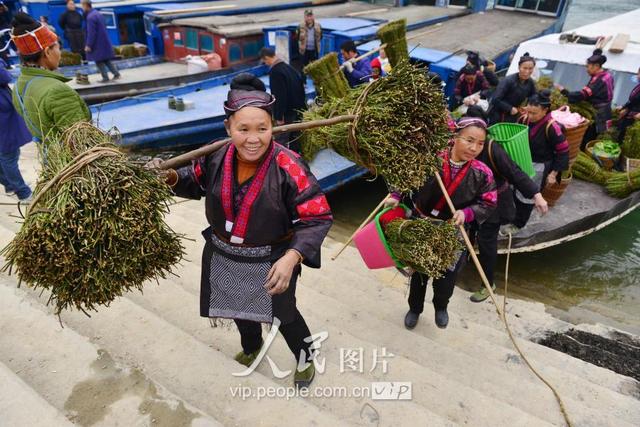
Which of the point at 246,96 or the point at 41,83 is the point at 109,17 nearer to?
the point at 41,83

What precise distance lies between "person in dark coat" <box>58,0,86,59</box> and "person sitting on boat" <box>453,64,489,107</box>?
975cm

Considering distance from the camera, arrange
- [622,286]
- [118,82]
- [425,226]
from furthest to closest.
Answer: [118,82]
[622,286]
[425,226]

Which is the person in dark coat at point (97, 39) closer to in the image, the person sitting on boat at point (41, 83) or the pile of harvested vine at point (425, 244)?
the person sitting on boat at point (41, 83)

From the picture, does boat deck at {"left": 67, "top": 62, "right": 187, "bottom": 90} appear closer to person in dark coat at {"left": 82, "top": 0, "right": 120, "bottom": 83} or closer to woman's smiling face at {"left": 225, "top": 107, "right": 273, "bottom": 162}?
person in dark coat at {"left": 82, "top": 0, "right": 120, "bottom": 83}

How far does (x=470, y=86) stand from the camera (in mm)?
6656

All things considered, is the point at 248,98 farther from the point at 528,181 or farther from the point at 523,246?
the point at 523,246

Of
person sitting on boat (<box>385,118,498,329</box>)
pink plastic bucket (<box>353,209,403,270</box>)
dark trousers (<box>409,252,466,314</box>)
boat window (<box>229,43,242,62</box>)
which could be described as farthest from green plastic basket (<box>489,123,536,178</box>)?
boat window (<box>229,43,242,62</box>)

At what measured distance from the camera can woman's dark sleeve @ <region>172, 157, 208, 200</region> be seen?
218 cm

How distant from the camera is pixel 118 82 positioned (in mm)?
9047

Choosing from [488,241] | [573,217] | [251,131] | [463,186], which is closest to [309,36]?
[573,217]

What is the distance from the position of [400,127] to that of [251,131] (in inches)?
32.2

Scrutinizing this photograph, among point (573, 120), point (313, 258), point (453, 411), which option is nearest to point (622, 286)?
point (573, 120)

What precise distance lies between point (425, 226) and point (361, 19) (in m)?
9.20

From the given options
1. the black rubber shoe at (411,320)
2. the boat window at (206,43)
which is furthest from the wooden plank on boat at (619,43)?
the boat window at (206,43)
